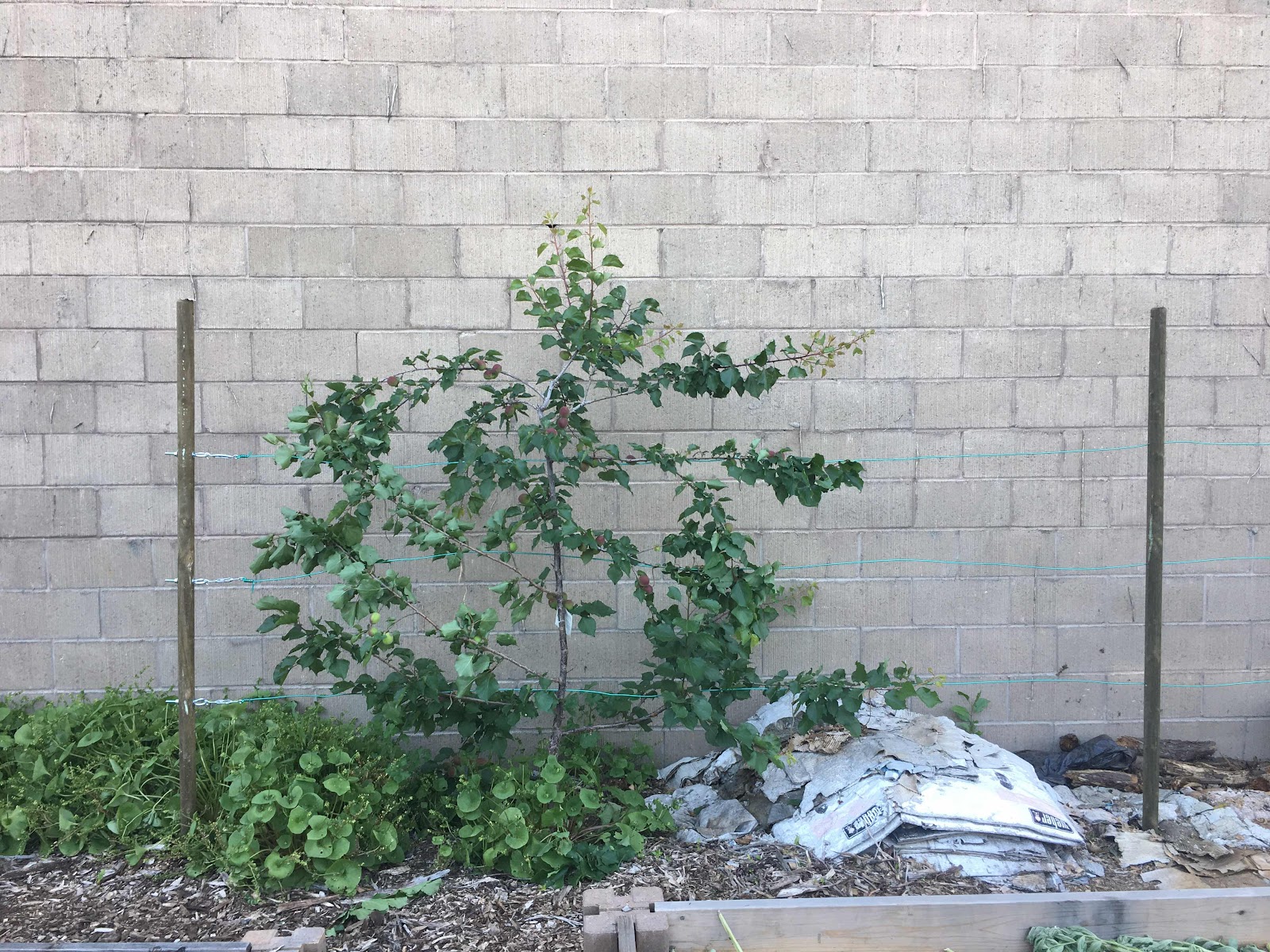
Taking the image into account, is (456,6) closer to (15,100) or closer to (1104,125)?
(15,100)

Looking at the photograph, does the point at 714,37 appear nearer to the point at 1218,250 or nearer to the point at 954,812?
the point at 1218,250

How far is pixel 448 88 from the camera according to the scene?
12.4 feet

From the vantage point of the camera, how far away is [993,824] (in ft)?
10.2

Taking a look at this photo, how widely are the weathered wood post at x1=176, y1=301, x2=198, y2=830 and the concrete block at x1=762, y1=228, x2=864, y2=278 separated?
7.11ft

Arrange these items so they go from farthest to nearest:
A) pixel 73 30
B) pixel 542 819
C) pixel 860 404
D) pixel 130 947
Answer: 1. pixel 860 404
2. pixel 73 30
3. pixel 542 819
4. pixel 130 947

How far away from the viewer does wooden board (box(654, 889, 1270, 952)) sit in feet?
8.92

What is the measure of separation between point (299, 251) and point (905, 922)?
3.17m

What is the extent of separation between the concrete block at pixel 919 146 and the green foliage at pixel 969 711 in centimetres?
215

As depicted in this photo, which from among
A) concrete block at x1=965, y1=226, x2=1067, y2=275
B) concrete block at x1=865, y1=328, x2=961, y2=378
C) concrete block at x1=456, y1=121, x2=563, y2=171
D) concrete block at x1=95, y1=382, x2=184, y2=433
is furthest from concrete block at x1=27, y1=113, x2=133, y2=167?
concrete block at x1=965, y1=226, x2=1067, y2=275

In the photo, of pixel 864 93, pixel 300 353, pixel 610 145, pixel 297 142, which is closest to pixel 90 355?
pixel 300 353

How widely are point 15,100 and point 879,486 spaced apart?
3.71 m

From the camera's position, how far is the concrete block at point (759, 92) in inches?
150

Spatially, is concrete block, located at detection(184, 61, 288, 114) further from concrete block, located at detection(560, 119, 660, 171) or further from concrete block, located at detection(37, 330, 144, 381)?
concrete block, located at detection(560, 119, 660, 171)

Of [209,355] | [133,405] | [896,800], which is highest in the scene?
[209,355]
